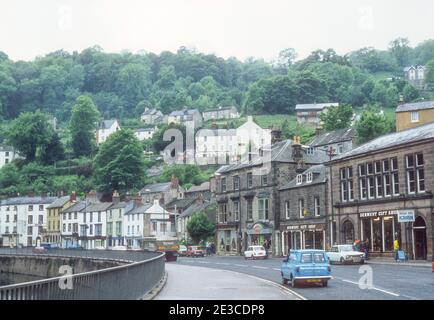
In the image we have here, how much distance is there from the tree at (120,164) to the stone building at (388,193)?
6945 centimetres

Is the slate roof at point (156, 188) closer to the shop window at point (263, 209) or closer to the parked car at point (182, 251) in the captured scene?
the parked car at point (182, 251)

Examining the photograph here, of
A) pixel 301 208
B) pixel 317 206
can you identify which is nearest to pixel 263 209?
pixel 301 208

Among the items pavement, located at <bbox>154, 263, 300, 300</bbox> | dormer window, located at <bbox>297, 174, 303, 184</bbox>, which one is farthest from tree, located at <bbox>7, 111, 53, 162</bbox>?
pavement, located at <bbox>154, 263, 300, 300</bbox>

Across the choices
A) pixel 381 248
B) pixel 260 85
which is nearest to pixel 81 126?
pixel 260 85

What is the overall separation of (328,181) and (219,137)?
9320cm

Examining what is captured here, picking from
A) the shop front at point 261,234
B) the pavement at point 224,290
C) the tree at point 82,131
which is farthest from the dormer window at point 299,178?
the tree at point 82,131

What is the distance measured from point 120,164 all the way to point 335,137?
44330 mm

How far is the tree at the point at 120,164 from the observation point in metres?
119

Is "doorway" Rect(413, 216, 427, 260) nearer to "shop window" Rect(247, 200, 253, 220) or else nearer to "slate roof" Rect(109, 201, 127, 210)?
"shop window" Rect(247, 200, 253, 220)

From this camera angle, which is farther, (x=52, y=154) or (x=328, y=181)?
(x=52, y=154)

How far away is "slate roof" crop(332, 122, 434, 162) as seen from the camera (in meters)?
46.1

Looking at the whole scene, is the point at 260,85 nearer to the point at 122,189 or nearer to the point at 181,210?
the point at 122,189

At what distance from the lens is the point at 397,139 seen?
49750 millimetres
